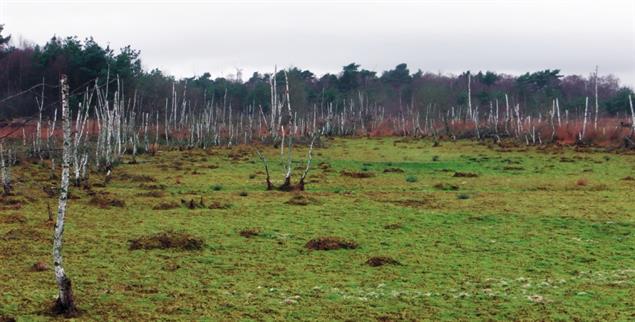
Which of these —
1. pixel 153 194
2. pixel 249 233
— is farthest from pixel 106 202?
pixel 249 233

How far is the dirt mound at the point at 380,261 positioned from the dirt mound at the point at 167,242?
287 centimetres

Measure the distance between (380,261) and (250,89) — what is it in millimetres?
84212

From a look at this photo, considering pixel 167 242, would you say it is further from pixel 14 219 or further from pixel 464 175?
pixel 464 175

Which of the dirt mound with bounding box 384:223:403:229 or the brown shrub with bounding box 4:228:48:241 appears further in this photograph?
the dirt mound with bounding box 384:223:403:229

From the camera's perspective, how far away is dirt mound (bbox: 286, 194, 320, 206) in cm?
1738

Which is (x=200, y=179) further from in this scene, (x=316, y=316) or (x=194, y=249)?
(x=316, y=316)

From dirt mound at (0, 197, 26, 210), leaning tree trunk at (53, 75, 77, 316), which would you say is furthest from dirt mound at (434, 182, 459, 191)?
leaning tree trunk at (53, 75, 77, 316)

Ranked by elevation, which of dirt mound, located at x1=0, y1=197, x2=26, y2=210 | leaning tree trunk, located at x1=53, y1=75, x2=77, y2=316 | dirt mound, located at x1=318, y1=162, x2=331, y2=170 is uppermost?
leaning tree trunk, located at x1=53, y1=75, x2=77, y2=316

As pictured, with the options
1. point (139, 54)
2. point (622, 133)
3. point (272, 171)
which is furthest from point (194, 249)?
point (139, 54)

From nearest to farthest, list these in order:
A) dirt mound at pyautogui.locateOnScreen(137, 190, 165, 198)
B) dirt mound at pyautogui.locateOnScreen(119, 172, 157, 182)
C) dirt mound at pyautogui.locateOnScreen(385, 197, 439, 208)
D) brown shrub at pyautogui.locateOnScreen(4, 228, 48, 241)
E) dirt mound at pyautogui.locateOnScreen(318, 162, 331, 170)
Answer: brown shrub at pyautogui.locateOnScreen(4, 228, 48, 241)
dirt mound at pyautogui.locateOnScreen(385, 197, 439, 208)
dirt mound at pyautogui.locateOnScreen(137, 190, 165, 198)
dirt mound at pyautogui.locateOnScreen(119, 172, 157, 182)
dirt mound at pyautogui.locateOnScreen(318, 162, 331, 170)

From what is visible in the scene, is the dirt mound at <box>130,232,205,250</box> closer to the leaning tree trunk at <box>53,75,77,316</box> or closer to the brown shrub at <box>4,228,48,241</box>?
the brown shrub at <box>4,228,48,241</box>

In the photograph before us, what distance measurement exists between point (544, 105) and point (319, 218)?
205ft

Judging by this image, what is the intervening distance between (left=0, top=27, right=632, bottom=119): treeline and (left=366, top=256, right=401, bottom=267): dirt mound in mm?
9763

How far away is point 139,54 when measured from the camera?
2680 inches
